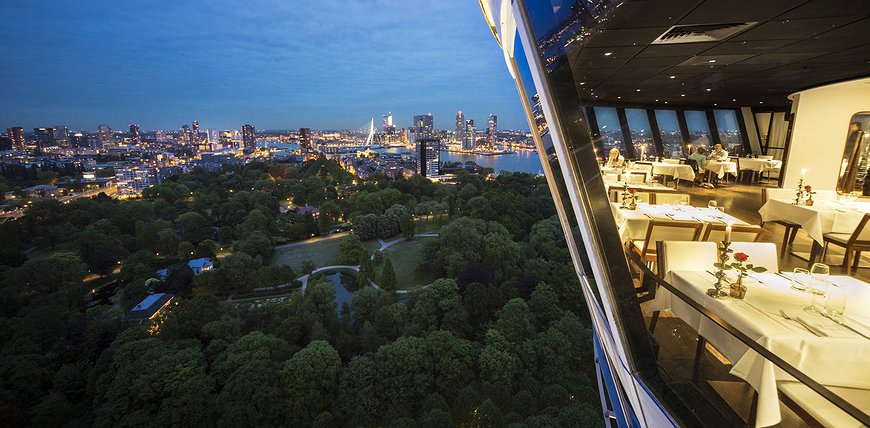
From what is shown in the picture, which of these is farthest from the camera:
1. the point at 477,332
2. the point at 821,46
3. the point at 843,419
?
the point at 477,332

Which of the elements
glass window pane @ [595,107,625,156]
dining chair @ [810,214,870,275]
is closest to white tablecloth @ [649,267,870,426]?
dining chair @ [810,214,870,275]

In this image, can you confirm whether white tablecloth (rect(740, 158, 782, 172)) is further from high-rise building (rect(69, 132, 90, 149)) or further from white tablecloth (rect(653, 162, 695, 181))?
high-rise building (rect(69, 132, 90, 149))

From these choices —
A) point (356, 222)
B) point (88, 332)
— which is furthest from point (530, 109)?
point (356, 222)

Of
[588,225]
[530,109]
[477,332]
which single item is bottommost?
[477,332]

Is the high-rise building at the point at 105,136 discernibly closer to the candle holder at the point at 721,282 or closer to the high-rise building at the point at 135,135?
the high-rise building at the point at 135,135

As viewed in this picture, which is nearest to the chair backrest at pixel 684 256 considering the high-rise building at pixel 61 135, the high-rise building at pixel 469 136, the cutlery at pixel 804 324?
the cutlery at pixel 804 324

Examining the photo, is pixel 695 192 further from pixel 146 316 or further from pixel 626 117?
pixel 146 316

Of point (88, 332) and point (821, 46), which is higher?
point (821, 46)

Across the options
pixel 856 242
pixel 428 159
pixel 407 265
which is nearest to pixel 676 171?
pixel 856 242
